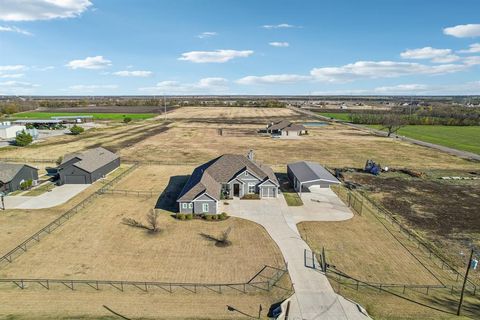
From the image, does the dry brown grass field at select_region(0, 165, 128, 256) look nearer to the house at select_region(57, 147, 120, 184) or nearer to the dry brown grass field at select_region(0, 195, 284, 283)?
the dry brown grass field at select_region(0, 195, 284, 283)

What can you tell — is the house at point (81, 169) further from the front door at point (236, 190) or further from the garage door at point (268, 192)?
the garage door at point (268, 192)

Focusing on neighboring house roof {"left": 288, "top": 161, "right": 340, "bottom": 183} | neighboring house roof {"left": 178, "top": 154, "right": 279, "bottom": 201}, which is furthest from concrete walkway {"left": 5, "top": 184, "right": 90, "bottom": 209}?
neighboring house roof {"left": 288, "top": 161, "right": 340, "bottom": 183}

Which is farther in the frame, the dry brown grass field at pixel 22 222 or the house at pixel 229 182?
the house at pixel 229 182

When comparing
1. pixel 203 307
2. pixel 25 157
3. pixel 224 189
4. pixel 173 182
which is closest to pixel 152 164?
pixel 173 182

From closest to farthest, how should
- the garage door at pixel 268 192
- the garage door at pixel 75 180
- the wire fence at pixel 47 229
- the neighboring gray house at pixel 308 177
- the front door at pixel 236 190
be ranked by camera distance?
the wire fence at pixel 47 229
the garage door at pixel 268 192
the front door at pixel 236 190
the neighboring gray house at pixel 308 177
the garage door at pixel 75 180

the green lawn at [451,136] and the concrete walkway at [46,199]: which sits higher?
the green lawn at [451,136]

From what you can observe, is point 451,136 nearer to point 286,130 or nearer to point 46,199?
point 286,130

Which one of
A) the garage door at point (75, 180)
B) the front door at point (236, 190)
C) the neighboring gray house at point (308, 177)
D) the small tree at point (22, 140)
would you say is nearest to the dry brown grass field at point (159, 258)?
the garage door at point (75, 180)
